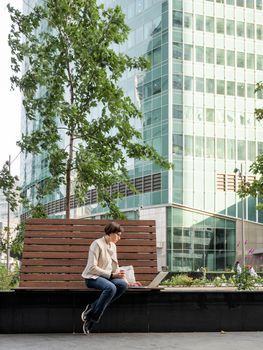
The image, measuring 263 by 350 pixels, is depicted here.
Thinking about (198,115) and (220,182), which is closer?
(198,115)

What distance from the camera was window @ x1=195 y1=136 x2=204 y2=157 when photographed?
58128mm

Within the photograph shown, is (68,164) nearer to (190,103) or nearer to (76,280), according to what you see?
(76,280)

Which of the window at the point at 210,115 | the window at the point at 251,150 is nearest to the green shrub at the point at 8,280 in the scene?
the window at the point at 210,115

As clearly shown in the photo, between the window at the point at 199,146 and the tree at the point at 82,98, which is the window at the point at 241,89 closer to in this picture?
the window at the point at 199,146

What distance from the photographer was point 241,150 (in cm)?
6059

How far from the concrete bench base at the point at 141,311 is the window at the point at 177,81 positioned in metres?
49.7

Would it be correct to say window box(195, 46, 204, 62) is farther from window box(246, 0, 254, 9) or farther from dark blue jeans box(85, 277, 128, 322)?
dark blue jeans box(85, 277, 128, 322)

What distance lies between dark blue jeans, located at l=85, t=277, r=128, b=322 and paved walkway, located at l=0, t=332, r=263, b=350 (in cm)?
30

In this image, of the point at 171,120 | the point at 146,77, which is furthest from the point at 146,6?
the point at 171,120

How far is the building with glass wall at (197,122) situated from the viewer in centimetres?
5678

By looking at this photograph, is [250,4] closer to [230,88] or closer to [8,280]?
[230,88]

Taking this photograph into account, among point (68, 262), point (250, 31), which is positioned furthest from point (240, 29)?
point (68, 262)

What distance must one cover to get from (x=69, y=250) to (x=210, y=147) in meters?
50.9

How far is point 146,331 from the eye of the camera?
330 inches
